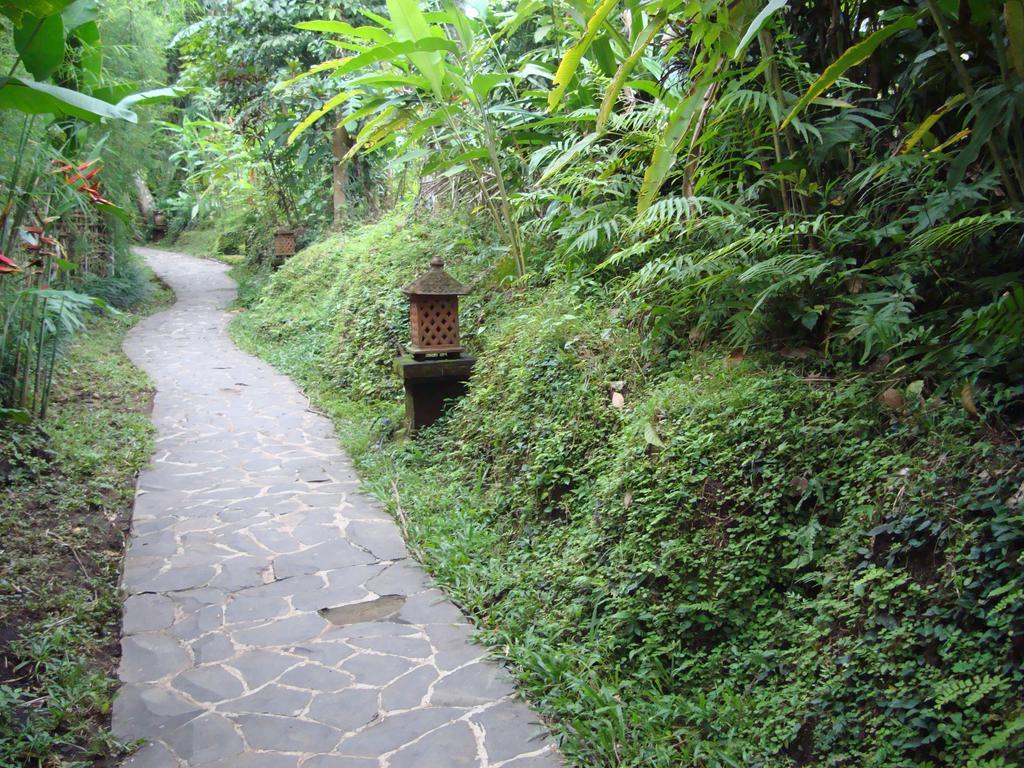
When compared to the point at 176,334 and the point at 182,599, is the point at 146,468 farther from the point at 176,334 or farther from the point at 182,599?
the point at 176,334

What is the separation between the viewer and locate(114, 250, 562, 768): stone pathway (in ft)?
9.14

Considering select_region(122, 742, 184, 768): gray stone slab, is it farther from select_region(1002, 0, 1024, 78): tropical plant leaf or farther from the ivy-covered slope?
select_region(1002, 0, 1024, 78): tropical plant leaf

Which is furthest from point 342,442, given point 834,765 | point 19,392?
point 834,765

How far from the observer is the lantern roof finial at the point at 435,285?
18.4 feet

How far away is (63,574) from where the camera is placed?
3.87m

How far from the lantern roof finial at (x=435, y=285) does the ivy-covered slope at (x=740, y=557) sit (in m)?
1.10

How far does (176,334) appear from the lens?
1148cm

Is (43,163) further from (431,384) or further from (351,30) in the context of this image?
(431,384)

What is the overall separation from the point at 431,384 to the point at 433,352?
254mm

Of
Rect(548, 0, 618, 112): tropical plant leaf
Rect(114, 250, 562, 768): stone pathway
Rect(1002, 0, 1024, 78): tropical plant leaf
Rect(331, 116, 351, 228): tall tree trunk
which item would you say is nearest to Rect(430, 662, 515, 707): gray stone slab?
Rect(114, 250, 562, 768): stone pathway

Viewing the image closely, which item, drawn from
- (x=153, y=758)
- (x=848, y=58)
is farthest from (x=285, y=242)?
(x=848, y=58)

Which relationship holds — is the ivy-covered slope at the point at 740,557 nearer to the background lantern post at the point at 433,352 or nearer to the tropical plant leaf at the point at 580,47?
the background lantern post at the point at 433,352

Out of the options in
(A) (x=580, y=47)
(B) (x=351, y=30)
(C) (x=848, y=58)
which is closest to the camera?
(C) (x=848, y=58)

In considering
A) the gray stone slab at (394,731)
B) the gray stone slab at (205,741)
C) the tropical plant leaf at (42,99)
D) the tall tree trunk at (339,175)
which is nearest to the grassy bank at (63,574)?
the gray stone slab at (205,741)
